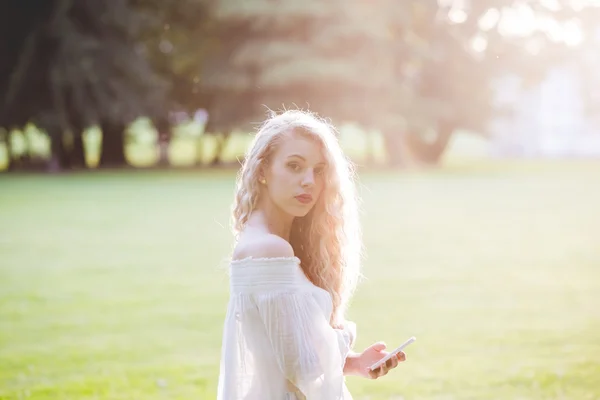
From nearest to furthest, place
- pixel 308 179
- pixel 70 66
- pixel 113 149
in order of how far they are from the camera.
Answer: pixel 308 179 → pixel 70 66 → pixel 113 149

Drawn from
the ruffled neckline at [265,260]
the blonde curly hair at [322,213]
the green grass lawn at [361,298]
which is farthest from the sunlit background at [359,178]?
the ruffled neckline at [265,260]

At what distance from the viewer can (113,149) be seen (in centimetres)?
3033

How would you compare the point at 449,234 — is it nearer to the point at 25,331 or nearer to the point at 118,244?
the point at 118,244

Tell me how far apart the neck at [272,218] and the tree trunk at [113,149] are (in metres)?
28.5

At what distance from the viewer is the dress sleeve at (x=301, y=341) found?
1.80 meters

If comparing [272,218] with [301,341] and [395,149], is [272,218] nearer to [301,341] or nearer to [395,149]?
[301,341]

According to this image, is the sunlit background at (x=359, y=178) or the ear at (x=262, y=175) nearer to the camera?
the ear at (x=262, y=175)

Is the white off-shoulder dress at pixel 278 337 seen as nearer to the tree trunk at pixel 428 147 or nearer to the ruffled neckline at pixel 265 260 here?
the ruffled neckline at pixel 265 260

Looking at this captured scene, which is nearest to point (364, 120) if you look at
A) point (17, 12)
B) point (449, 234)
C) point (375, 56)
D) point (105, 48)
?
point (375, 56)

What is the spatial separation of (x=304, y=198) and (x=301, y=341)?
350 millimetres

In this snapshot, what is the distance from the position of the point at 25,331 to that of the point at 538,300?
436 cm

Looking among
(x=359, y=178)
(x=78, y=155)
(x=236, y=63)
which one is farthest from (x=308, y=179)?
(x=78, y=155)

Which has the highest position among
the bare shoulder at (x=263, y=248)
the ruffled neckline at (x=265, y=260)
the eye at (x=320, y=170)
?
the eye at (x=320, y=170)

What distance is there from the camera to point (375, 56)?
26.8 metres
